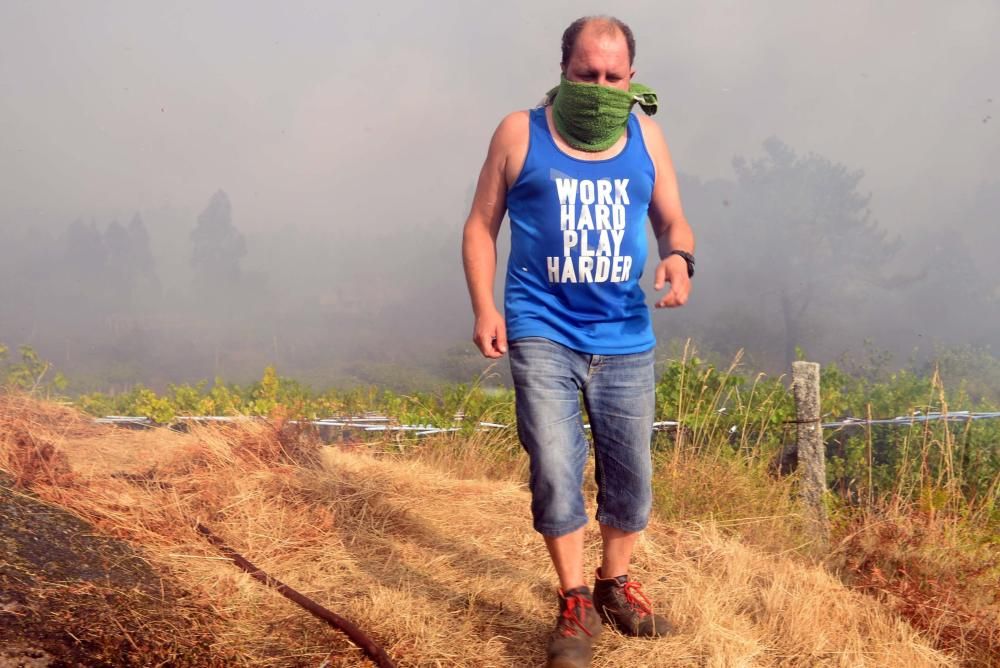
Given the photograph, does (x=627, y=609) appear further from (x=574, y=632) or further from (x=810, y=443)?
(x=810, y=443)

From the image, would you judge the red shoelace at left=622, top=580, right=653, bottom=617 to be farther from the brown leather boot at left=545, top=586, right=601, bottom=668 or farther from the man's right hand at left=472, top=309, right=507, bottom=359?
the man's right hand at left=472, top=309, right=507, bottom=359

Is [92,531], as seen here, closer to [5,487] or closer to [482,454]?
[5,487]

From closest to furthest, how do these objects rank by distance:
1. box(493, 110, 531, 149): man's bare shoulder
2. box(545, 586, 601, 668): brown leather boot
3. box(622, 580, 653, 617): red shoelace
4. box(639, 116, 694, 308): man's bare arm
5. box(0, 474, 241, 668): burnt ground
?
box(0, 474, 241, 668): burnt ground → box(545, 586, 601, 668): brown leather boot → box(493, 110, 531, 149): man's bare shoulder → box(639, 116, 694, 308): man's bare arm → box(622, 580, 653, 617): red shoelace

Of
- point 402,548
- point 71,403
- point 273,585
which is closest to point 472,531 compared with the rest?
point 402,548

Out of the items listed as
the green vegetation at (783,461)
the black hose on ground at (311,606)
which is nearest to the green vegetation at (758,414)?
the green vegetation at (783,461)

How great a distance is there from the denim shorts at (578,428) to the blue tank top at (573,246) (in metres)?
0.07

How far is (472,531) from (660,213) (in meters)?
2.13

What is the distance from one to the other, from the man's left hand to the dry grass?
4.09ft

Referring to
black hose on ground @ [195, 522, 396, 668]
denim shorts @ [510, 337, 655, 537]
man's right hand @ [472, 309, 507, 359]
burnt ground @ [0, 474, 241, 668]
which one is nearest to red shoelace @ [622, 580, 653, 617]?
denim shorts @ [510, 337, 655, 537]

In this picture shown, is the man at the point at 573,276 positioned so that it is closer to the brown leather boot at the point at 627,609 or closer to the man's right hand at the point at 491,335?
the man's right hand at the point at 491,335

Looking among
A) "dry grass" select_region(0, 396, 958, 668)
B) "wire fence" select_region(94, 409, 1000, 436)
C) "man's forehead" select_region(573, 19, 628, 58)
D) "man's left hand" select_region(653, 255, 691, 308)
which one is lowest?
"dry grass" select_region(0, 396, 958, 668)

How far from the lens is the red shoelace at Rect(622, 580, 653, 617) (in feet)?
11.1

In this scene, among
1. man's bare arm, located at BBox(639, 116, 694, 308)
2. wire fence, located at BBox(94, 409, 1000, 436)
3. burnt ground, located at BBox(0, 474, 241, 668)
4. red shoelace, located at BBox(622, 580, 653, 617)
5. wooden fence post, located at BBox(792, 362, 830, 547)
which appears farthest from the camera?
wire fence, located at BBox(94, 409, 1000, 436)

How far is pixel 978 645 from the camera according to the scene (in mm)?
3605
